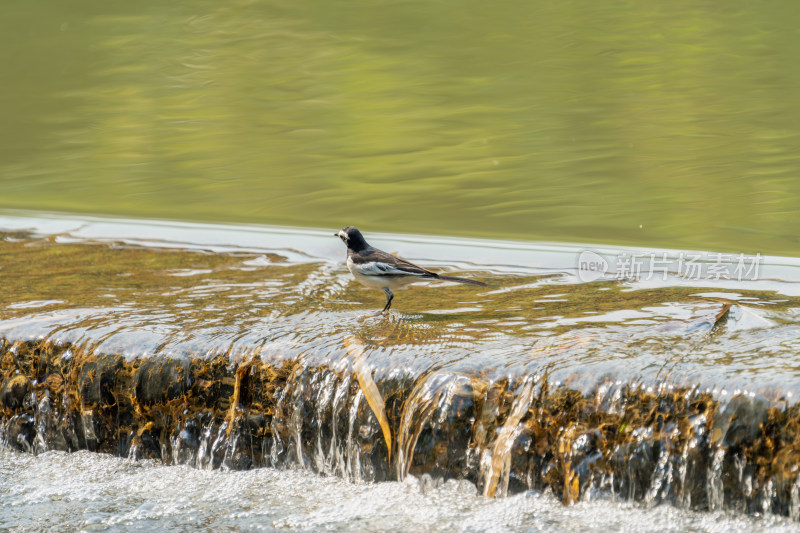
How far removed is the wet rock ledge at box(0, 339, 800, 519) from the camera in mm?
3898

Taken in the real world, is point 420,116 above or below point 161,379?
above

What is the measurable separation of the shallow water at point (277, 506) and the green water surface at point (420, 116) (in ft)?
13.4

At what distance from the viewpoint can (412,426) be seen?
447cm

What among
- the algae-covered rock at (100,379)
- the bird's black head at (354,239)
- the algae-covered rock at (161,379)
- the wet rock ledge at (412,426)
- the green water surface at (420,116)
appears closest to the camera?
the wet rock ledge at (412,426)

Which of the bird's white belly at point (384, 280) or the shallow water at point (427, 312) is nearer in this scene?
the shallow water at point (427, 312)

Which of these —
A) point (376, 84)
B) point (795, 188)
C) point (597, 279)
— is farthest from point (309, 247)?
point (376, 84)

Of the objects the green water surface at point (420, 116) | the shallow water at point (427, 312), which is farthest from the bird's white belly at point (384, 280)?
the green water surface at point (420, 116)

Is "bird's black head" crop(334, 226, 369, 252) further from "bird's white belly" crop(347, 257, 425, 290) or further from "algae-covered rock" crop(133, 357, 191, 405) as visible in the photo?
"algae-covered rock" crop(133, 357, 191, 405)

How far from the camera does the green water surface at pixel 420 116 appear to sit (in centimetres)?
939

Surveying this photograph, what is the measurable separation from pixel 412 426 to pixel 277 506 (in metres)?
0.68

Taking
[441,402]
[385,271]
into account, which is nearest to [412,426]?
[441,402]

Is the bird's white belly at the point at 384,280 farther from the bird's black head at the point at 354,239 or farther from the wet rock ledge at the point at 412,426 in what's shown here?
the wet rock ledge at the point at 412,426

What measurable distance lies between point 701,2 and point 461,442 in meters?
14.0

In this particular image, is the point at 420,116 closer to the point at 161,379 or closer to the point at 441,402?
the point at 161,379
